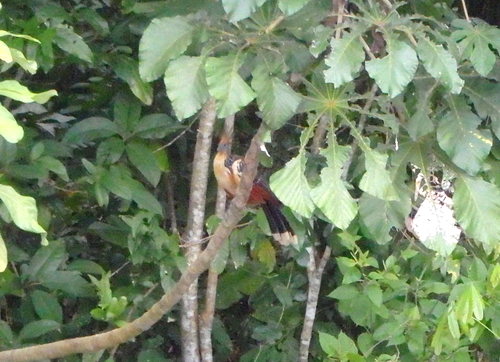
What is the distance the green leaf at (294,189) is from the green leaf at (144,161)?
43.7 inches

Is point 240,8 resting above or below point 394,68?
above

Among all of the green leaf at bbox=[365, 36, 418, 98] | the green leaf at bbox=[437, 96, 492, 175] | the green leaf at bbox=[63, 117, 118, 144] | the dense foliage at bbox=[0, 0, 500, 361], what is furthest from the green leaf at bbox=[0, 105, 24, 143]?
the green leaf at bbox=[63, 117, 118, 144]

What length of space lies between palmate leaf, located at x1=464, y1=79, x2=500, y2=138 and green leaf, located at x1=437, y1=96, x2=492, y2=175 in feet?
0.35

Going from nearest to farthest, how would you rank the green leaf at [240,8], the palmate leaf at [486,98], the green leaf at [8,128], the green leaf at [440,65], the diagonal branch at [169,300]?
the green leaf at [8,128] → the green leaf at [240,8] → the green leaf at [440,65] → the diagonal branch at [169,300] → the palmate leaf at [486,98]

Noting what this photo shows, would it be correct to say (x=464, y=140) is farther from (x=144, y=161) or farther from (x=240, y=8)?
(x=144, y=161)

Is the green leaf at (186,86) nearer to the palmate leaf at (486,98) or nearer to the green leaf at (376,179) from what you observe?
the green leaf at (376,179)

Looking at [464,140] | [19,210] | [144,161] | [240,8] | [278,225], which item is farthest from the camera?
[144,161]

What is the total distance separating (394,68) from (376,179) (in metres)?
0.24

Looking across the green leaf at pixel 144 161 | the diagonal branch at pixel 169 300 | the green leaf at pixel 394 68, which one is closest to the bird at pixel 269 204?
the green leaf at pixel 144 161

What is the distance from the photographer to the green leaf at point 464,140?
1938 mm

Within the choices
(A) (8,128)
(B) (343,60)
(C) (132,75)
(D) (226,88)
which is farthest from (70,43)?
(A) (8,128)

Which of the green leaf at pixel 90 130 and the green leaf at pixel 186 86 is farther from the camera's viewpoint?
the green leaf at pixel 90 130

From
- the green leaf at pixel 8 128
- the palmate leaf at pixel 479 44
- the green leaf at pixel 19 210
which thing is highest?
the green leaf at pixel 8 128

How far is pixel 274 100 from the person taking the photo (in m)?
1.75
